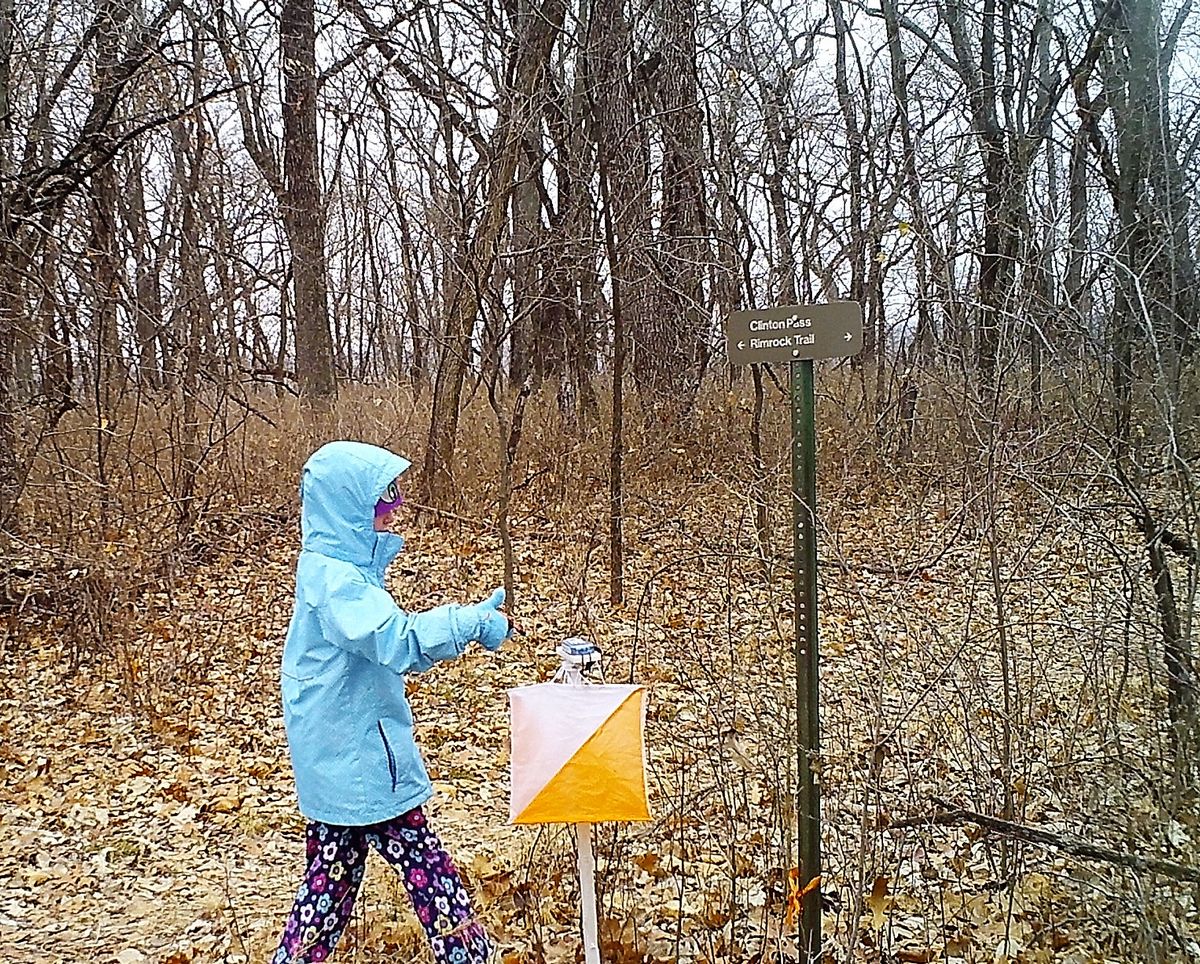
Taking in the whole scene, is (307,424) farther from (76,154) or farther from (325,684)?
(325,684)

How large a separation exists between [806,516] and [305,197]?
1132cm

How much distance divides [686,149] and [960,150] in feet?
11.8

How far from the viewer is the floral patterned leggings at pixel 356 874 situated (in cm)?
304

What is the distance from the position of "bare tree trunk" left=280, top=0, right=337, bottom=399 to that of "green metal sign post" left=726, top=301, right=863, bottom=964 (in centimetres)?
1033

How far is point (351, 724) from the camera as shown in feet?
9.73

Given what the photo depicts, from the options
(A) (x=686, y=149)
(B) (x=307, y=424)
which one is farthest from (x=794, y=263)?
(B) (x=307, y=424)

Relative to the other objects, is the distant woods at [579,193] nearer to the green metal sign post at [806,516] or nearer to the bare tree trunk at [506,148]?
the bare tree trunk at [506,148]

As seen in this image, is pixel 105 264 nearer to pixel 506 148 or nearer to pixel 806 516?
pixel 506 148

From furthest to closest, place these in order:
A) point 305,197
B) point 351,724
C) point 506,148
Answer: point 305,197 → point 506,148 → point 351,724

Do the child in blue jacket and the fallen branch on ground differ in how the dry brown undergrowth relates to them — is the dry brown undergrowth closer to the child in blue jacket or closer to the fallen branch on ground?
the fallen branch on ground

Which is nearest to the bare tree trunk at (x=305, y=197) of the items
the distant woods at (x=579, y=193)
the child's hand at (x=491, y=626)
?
the distant woods at (x=579, y=193)

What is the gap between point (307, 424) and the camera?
11.1m

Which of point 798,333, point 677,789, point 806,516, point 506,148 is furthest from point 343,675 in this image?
point 506,148

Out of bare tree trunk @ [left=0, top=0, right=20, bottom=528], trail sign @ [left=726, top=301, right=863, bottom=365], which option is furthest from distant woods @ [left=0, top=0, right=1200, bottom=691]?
trail sign @ [left=726, top=301, right=863, bottom=365]
